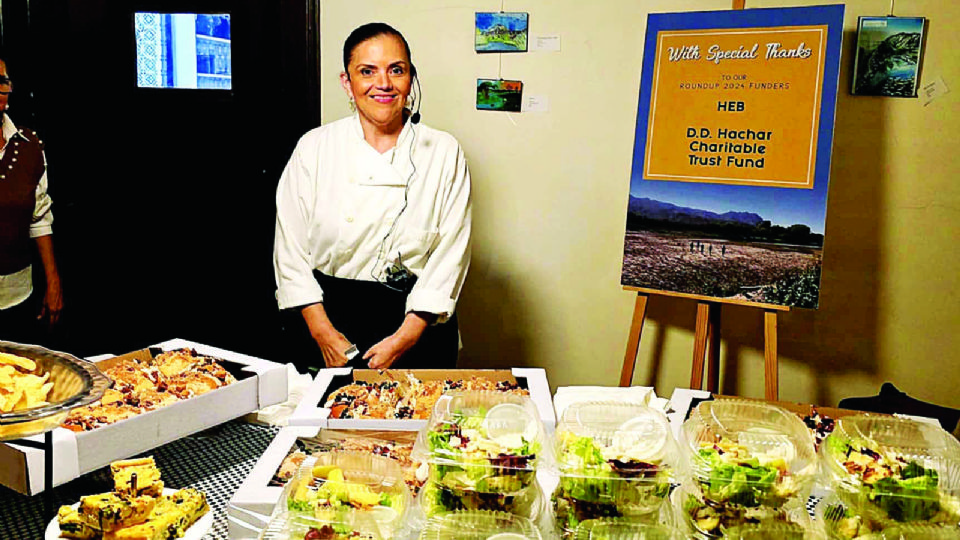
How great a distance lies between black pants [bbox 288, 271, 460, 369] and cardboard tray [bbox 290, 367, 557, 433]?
84 cm

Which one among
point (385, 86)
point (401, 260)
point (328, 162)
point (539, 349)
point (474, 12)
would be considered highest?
point (474, 12)

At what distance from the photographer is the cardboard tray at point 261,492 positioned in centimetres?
121

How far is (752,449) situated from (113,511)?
0.88 m

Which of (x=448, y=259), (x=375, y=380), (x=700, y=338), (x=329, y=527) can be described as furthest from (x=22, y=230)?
(x=329, y=527)

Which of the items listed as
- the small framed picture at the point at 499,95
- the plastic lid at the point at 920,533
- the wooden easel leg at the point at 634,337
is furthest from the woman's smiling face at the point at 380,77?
the plastic lid at the point at 920,533

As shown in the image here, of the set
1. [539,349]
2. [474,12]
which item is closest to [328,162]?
[474,12]

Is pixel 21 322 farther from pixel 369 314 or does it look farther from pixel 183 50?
pixel 369 314

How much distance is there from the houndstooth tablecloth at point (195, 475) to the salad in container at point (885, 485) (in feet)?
2.90

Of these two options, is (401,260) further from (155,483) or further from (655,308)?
(155,483)

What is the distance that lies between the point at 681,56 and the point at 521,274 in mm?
1116

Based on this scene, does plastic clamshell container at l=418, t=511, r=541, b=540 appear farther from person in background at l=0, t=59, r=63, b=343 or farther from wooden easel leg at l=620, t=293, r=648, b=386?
person in background at l=0, t=59, r=63, b=343

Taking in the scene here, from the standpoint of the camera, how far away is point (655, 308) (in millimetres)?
3332

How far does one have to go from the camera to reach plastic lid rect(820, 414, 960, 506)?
1097mm

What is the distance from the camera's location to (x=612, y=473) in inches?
42.9
